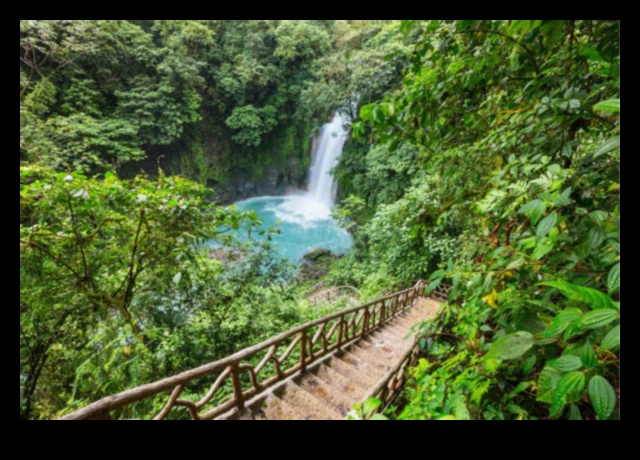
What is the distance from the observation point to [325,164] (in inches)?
785

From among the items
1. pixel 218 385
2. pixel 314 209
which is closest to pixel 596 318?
pixel 218 385

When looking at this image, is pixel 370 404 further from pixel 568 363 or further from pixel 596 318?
pixel 596 318

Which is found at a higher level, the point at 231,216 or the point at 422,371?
the point at 231,216

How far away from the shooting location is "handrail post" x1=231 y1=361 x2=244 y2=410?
2312 millimetres

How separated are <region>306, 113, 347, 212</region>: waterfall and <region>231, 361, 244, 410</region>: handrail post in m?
16.3

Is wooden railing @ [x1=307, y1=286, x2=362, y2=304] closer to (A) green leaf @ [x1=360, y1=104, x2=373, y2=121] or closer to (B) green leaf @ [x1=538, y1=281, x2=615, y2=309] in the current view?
(A) green leaf @ [x1=360, y1=104, x2=373, y2=121]

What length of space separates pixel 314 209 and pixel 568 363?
65.5 feet

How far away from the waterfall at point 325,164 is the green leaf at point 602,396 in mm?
17761

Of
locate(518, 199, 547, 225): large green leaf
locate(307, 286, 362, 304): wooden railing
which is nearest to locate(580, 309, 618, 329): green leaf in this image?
locate(518, 199, 547, 225): large green leaf
